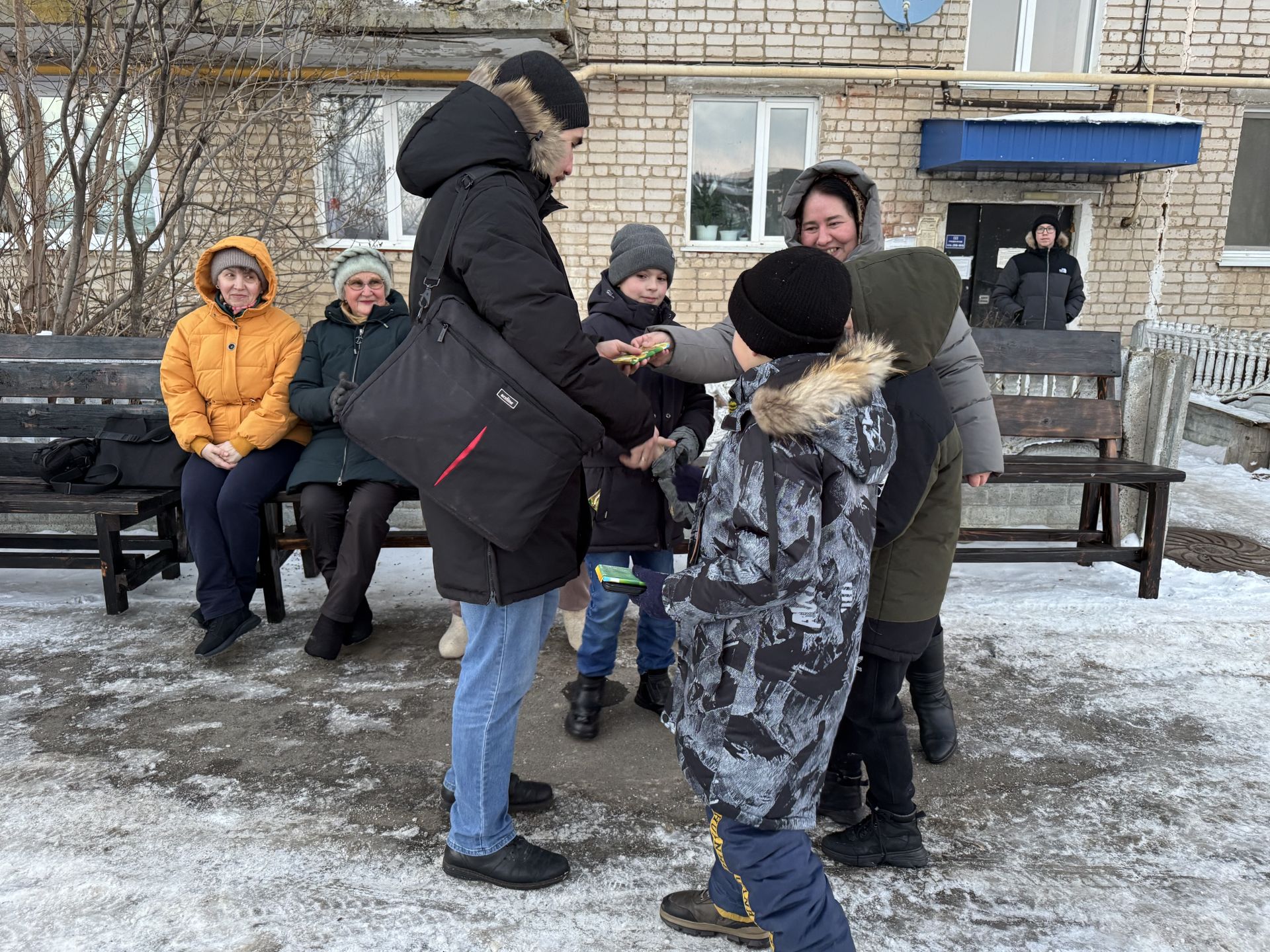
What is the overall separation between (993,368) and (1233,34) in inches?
332

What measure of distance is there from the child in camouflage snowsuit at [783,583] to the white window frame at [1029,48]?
9529 millimetres

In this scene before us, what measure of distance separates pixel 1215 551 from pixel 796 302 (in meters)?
4.45

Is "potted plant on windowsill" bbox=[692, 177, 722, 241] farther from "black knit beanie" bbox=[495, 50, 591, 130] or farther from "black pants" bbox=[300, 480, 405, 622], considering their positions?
"black knit beanie" bbox=[495, 50, 591, 130]

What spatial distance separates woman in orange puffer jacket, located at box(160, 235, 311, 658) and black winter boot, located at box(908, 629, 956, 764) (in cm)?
263

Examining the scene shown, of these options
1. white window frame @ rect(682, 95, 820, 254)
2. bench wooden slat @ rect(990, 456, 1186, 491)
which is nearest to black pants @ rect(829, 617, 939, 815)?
bench wooden slat @ rect(990, 456, 1186, 491)

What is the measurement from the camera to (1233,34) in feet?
31.2

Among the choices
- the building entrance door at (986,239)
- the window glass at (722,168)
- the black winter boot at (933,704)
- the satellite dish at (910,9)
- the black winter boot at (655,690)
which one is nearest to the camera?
the black winter boot at (933,704)

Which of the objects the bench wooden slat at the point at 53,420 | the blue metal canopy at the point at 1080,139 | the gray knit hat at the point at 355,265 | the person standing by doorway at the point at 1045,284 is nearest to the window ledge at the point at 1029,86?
the blue metal canopy at the point at 1080,139

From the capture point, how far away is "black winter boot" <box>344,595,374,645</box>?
3.49m

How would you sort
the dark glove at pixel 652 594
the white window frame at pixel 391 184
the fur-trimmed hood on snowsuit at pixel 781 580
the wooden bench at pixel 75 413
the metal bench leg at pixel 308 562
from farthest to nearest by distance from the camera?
the white window frame at pixel 391 184 < the metal bench leg at pixel 308 562 < the wooden bench at pixel 75 413 < the dark glove at pixel 652 594 < the fur-trimmed hood on snowsuit at pixel 781 580

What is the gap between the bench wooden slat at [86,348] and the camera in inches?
166

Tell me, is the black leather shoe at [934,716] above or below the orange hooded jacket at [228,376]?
below

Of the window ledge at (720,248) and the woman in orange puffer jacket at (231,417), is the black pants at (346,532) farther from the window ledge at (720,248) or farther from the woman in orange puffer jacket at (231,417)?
the window ledge at (720,248)

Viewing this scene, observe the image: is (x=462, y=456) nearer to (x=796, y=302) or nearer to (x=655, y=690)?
(x=796, y=302)
